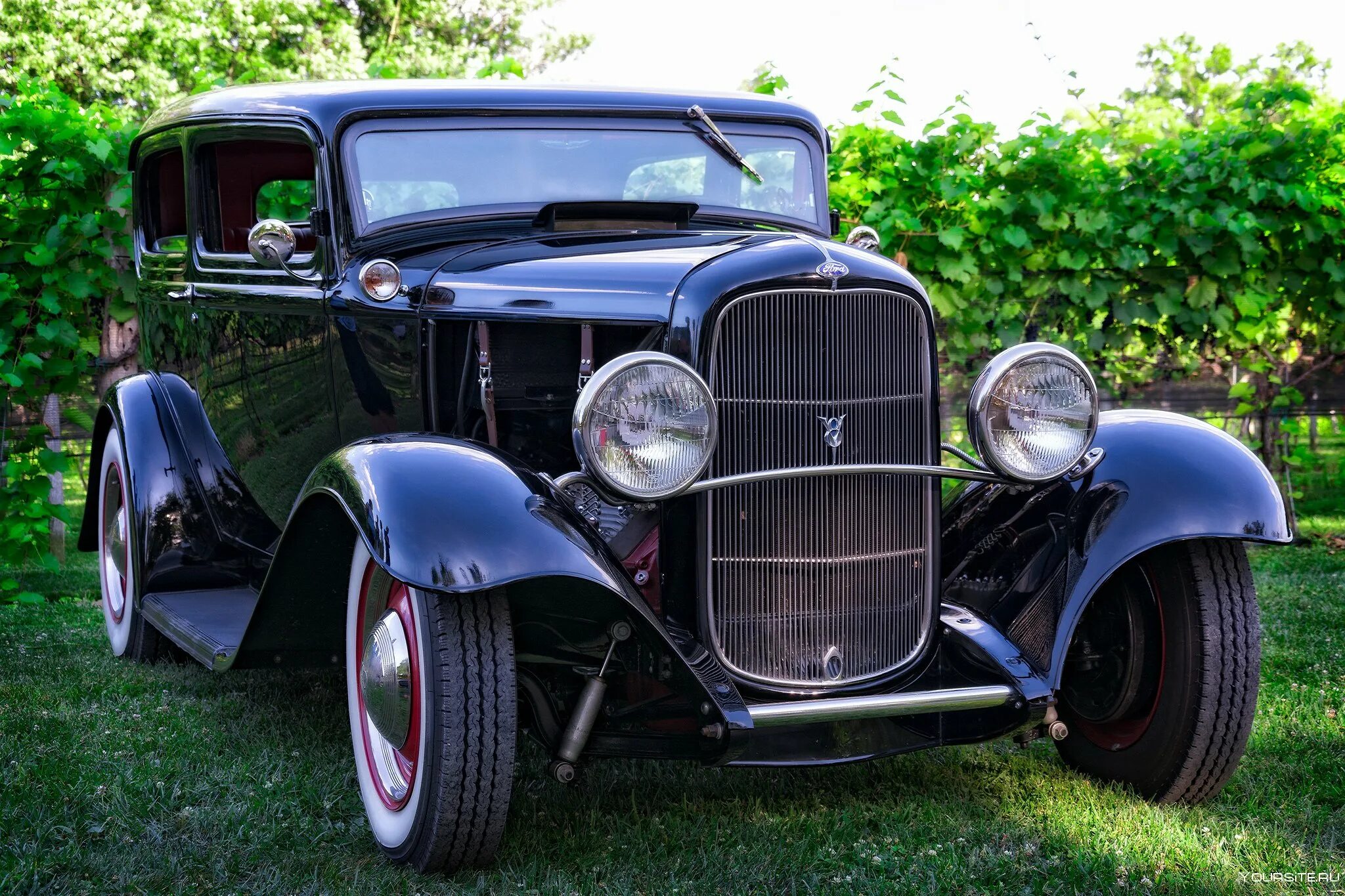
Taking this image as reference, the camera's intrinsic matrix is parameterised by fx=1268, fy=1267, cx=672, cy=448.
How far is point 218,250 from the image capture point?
420cm

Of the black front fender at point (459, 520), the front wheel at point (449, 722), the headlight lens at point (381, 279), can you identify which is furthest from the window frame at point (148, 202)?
the front wheel at point (449, 722)

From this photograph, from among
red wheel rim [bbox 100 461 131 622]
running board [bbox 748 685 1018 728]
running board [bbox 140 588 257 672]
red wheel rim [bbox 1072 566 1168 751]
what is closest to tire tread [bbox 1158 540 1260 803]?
red wheel rim [bbox 1072 566 1168 751]

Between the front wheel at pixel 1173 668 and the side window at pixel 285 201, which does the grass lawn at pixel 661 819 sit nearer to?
the front wheel at pixel 1173 668

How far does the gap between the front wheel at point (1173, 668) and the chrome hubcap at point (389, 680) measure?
61.9 inches

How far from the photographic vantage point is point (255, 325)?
3.86 meters

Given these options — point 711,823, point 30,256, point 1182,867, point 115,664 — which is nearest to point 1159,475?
point 1182,867

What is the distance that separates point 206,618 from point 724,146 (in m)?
2.09

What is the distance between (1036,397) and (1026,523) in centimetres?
38

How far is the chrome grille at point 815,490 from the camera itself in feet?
8.92

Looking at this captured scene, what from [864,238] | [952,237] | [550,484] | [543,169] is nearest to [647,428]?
[550,484]

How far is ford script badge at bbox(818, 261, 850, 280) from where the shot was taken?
2.73 metres

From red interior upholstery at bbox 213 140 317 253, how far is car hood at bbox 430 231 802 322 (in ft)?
3.79

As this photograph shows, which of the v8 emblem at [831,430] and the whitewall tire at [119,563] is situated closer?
the v8 emblem at [831,430]

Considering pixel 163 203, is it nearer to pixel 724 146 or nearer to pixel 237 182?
pixel 237 182
